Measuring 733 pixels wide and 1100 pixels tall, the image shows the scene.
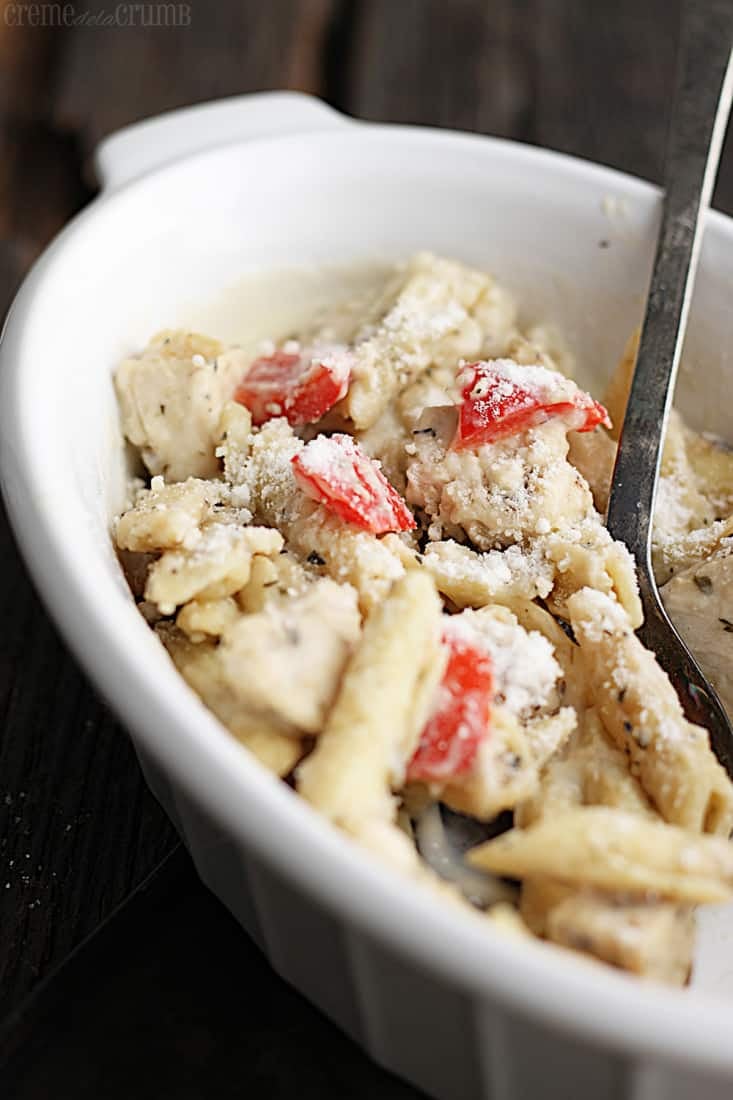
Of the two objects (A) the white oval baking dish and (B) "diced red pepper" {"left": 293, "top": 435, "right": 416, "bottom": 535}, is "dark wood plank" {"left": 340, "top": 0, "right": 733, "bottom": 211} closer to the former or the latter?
(A) the white oval baking dish

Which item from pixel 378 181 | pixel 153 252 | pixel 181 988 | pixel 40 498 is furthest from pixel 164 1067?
pixel 378 181

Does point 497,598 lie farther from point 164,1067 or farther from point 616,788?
point 164,1067

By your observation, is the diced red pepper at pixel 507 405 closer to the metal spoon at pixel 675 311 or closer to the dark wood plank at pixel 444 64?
the metal spoon at pixel 675 311

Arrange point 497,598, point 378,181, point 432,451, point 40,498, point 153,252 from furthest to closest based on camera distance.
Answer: point 378,181, point 153,252, point 432,451, point 497,598, point 40,498

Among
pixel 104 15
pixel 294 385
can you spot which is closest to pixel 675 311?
pixel 294 385

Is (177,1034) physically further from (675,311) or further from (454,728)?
(675,311)

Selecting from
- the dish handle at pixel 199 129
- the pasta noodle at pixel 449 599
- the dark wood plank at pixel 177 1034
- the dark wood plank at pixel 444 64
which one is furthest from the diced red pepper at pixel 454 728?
the dark wood plank at pixel 444 64
